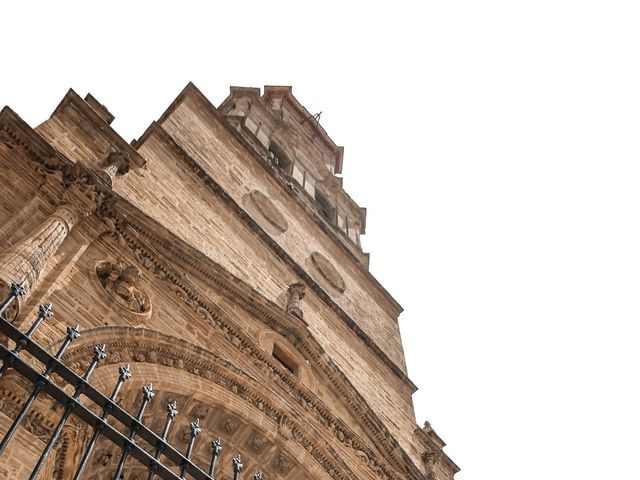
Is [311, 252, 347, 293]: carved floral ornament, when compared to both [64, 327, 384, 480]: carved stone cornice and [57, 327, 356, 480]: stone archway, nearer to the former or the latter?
[64, 327, 384, 480]: carved stone cornice

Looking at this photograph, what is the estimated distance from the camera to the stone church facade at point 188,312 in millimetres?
7414

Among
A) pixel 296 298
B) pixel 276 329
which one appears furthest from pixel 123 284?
pixel 296 298

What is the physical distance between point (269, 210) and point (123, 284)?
7.80 metres

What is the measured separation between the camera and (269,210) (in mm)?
16516

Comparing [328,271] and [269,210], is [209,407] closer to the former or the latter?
[269,210]

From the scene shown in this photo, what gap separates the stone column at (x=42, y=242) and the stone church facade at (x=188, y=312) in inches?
0.9

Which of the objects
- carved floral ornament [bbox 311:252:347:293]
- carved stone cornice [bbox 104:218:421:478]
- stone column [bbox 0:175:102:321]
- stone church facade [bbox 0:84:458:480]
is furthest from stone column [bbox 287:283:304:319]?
stone column [bbox 0:175:102:321]

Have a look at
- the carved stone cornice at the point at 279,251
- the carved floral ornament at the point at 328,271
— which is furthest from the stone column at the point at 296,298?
the carved floral ornament at the point at 328,271

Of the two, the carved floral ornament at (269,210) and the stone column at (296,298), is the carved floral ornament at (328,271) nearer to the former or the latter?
the carved floral ornament at (269,210)

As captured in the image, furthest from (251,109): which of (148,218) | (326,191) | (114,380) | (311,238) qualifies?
(114,380)

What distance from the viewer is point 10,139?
356 inches

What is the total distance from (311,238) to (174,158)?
4.76 metres

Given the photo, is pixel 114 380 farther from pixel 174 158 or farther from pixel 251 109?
pixel 251 109

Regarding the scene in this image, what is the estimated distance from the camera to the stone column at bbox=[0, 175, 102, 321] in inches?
264
